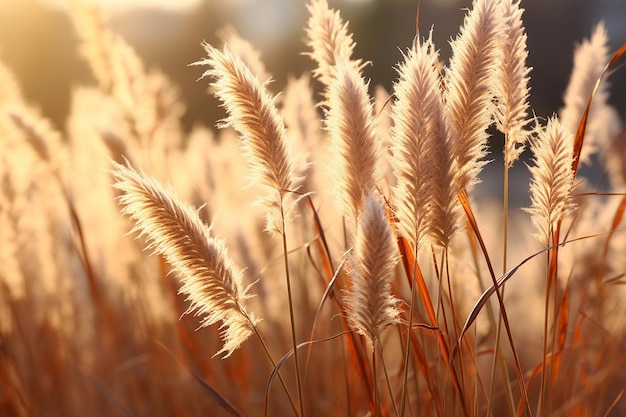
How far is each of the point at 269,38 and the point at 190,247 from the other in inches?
740

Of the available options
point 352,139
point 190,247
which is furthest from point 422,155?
point 190,247

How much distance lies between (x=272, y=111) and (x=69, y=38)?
21.0 meters

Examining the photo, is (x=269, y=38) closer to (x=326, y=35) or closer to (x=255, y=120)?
(x=326, y=35)

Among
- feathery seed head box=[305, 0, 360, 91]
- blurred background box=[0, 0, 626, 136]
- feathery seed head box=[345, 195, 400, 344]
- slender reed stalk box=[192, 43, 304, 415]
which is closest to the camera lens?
feathery seed head box=[345, 195, 400, 344]

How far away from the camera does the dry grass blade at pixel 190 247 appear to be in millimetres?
1203

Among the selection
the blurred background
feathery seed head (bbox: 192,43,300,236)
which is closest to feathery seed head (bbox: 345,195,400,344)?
feathery seed head (bbox: 192,43,300,236)

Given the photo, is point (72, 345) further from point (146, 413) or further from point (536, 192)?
point (536, 192)

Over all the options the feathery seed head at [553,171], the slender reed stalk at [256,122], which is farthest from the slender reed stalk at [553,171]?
the slender reed stalk at [256,122]

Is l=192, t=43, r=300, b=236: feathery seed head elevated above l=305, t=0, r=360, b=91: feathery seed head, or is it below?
Result: below

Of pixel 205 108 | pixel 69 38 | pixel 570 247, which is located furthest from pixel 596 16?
pixel 570 247

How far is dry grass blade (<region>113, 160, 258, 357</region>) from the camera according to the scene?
1.20 m

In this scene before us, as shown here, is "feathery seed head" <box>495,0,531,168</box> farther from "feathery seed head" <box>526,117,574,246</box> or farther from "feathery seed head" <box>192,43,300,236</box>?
"feathery seed head" <box>192,43,300,236</box>

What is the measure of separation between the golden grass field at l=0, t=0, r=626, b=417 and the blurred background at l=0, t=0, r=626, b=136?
1382 cm

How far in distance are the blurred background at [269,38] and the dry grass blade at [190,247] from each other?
52.2ft
